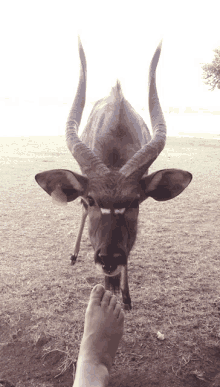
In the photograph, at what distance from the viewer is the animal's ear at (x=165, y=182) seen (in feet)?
9.97

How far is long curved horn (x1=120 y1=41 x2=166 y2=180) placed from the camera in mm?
2957

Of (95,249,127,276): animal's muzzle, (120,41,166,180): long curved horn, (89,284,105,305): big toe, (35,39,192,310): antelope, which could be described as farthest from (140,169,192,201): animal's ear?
(89,284,105,305): big toe

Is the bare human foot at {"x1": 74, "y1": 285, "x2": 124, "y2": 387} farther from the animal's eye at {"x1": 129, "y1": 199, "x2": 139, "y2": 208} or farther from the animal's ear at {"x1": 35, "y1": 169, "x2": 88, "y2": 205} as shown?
the animal's ear at {"x1": 35, "y1": 169, "x2": 88, "y2": 205}

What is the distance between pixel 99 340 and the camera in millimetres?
2533

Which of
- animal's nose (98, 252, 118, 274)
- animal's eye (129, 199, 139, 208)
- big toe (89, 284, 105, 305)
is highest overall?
animal's eye (129, 199, 139, 208)

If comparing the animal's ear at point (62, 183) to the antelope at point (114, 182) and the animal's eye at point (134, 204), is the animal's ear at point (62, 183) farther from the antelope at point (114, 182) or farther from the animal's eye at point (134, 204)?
the animal's eye at point (134, 204)

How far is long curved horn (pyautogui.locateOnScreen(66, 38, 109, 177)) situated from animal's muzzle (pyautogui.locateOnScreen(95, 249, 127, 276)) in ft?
2.40

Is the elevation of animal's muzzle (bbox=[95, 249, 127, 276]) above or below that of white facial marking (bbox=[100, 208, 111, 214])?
below

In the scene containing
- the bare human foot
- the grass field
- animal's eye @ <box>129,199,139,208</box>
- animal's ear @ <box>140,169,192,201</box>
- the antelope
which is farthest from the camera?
animal's ear @ <box>140,169,192,201</box>

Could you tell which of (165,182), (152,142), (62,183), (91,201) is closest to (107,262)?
(91,201)

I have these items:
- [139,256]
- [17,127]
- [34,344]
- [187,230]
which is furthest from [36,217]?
[17,127]

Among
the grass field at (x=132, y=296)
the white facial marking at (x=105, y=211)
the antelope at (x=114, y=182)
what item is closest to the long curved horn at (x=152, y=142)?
the antelope at (x=114, y=182)

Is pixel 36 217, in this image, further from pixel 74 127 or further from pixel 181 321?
pixel 181 321

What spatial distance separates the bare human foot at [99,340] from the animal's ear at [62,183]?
931mm
